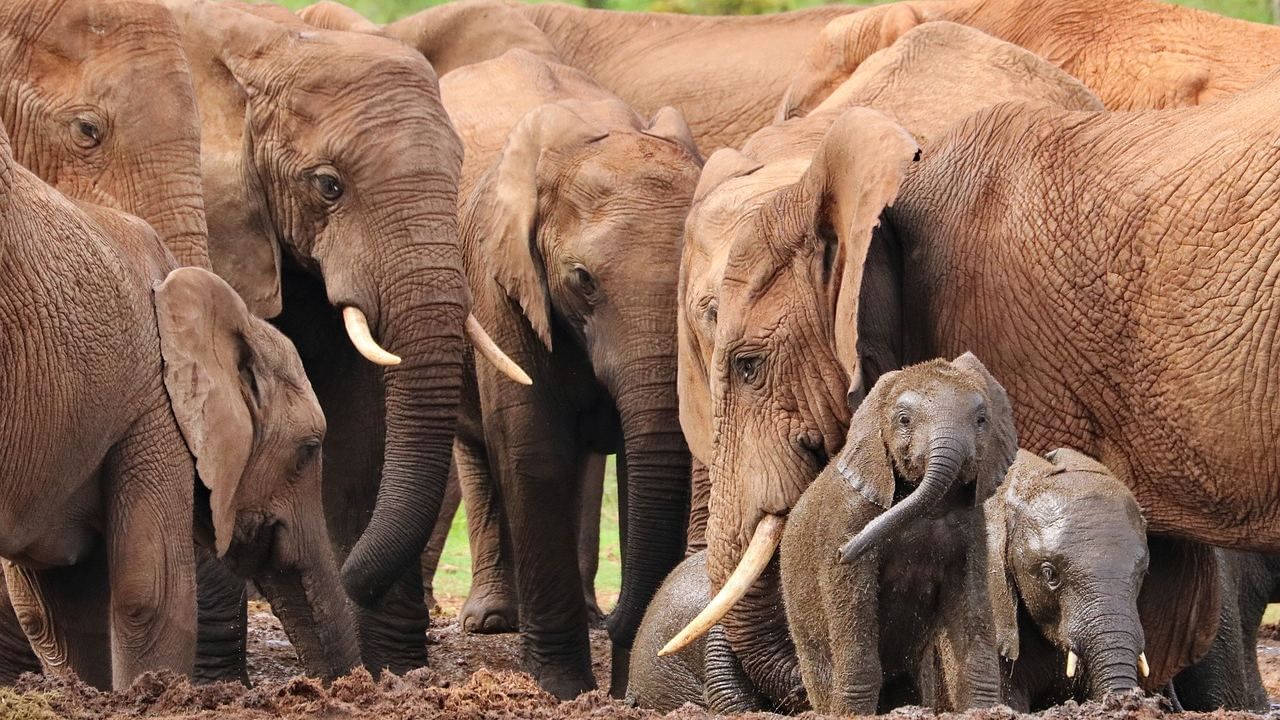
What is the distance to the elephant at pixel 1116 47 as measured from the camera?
9016 mm

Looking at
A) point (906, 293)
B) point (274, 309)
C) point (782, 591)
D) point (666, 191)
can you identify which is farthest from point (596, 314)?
point (782, 591)

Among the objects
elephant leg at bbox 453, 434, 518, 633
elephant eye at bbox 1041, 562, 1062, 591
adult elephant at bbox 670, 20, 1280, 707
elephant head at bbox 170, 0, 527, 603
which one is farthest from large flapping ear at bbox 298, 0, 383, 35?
elephant eye at bbox 1041, 562, 1062, 591

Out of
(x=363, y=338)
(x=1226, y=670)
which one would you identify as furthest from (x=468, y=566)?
(x=1226, y=670)

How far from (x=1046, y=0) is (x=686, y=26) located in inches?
98.9

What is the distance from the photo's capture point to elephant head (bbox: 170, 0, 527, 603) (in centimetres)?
845

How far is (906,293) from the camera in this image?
6746 mm

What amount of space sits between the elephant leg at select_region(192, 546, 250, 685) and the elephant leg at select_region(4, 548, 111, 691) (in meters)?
0.43

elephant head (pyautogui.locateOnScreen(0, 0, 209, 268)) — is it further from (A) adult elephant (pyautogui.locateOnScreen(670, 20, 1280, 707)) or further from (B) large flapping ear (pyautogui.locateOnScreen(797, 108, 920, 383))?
(B) large flapping ear (pyautogui.locateOnScreen(797, 108, 920, 383))

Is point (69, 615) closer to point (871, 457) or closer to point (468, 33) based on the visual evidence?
point (871, 457)

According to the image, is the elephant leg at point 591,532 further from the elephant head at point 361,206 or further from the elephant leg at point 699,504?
the elephant leg at point 699,504

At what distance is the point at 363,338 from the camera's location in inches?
331

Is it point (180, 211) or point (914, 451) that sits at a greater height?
point (180, 211)

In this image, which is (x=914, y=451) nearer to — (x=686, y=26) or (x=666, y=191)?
(x=666, y=191)

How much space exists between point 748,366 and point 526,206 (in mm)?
2313
